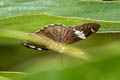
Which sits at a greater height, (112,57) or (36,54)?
(112,57)

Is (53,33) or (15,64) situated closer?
(53,33)

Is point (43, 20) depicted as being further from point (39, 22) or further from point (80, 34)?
point (80, 34)

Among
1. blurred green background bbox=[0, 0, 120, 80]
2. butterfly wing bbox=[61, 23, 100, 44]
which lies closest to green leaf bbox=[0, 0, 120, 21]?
blurred green background bbox=[0, 0, 120, 80]

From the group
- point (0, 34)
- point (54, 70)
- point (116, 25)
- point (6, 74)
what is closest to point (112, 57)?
point (54, 70)

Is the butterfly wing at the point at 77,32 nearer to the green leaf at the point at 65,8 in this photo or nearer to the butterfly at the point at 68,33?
the butterfly at the point at 68,33

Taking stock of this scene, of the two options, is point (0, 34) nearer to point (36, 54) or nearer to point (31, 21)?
point (36, 54)

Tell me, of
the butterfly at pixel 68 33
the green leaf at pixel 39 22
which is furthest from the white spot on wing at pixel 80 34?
the green leaf at pixel 39 22

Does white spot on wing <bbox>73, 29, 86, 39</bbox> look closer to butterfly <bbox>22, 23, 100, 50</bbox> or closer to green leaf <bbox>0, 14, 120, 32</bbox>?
butterfly <bbox>22, 23, 100, 50</bbox>

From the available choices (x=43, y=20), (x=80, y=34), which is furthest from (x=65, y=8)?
(x=80, y=34)
